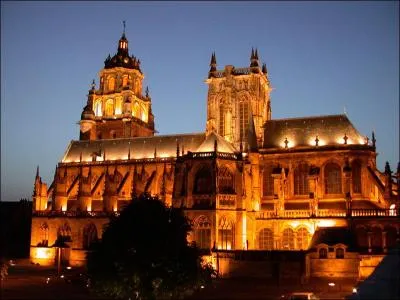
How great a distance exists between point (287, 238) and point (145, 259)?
32.0 meters

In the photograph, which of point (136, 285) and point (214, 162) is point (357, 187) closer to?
point (214, 162)

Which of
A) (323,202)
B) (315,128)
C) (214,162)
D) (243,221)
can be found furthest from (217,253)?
(315,128)

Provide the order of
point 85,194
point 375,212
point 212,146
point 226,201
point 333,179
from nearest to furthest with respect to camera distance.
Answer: point 375,212, point 226,201, point 212,146, point 333,179, point 85,194

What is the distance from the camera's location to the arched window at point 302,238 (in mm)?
55719

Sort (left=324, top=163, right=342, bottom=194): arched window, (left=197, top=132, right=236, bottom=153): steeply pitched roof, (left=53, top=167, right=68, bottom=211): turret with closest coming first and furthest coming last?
(left=197, top=132, right=236, bottom=153): steeply pitched roof < (left=324, top=163, right=342, bottom=194): arched window < (left=53, top=167, right=68, bottom=211): turret

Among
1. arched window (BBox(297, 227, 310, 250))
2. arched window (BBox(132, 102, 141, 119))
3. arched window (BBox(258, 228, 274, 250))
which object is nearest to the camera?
arched window (BBox(297, 227, 310, 250))

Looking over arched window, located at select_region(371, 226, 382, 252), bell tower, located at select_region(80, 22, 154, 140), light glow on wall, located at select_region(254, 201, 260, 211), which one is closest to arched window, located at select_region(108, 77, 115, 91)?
bell tower, located at select_region(80, 22, 154, 140)

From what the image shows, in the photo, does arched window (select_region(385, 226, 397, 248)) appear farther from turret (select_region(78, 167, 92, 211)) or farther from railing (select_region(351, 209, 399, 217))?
turret (select_region(78, 167, 92, 211))

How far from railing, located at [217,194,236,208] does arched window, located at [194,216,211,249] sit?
2.14 m

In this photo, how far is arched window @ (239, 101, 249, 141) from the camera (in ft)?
217

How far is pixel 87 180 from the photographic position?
69.2 m

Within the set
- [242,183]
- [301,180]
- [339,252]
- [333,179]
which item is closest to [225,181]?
[242,183]

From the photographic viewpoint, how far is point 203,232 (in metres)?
53.7

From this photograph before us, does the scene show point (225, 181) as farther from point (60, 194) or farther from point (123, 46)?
point (123, 46)
